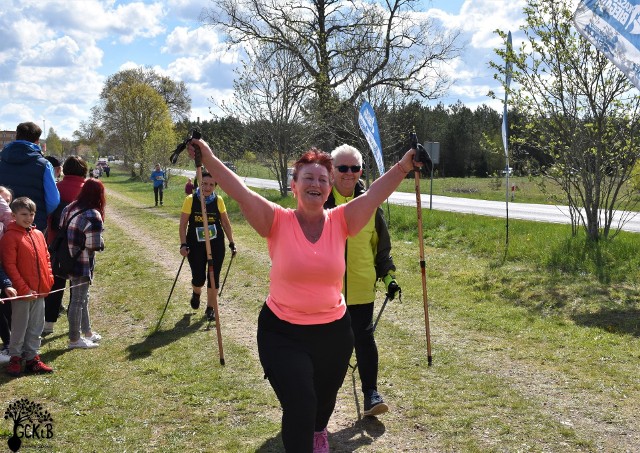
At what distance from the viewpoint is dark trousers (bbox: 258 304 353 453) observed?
125 inches

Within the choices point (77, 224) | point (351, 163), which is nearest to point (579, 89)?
point (351, 163)

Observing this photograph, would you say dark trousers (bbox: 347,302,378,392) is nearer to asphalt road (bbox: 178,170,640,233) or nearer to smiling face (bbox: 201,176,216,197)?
smiling face (bbox: 201,176,216,197)

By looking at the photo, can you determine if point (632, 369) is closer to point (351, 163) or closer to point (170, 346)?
point (351, 163)

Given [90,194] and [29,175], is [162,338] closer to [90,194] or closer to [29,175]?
[90,194]

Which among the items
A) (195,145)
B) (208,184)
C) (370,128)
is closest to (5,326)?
(208,184)

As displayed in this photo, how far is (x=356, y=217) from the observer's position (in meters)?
3.57

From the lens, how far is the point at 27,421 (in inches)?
185

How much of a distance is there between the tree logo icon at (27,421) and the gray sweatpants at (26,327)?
0.99 meters

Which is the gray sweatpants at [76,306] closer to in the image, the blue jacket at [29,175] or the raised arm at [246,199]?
the blue jacket at [29,175]

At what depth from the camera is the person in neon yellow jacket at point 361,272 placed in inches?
183

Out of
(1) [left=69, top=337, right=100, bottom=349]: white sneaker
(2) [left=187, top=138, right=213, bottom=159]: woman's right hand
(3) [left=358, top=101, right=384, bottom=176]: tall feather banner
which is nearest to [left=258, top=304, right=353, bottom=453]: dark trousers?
(2) [left=187, top=138, right=213, bottom=159]: woman's right hand

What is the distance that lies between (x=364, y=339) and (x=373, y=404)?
0.50 m

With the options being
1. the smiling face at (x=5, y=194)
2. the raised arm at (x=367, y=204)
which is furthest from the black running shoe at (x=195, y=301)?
the raised arm at (x=367, y=204)

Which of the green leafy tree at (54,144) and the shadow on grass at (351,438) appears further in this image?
the green leafy tree at (54,144)
